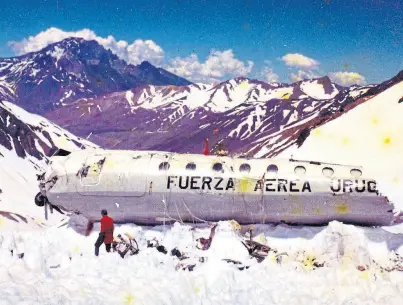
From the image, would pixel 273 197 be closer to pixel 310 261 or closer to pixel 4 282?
pixel 310 261

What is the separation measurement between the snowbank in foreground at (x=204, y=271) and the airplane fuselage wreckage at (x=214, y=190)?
36.8 inches

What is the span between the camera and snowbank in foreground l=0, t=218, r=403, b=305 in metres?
14.9

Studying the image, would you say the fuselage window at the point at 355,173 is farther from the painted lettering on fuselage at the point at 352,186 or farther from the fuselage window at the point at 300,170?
the fuselage window at the point at 300,170

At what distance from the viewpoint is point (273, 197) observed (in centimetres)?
2362

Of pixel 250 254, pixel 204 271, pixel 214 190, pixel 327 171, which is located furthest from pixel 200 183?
pixel 327 171

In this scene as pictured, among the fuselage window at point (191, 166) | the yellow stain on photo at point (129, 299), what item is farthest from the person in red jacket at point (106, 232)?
the yellow stain on photo at point (129, 299)

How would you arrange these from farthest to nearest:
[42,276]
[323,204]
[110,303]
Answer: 1. [323,204]
2. [42,276]
3. [110,303]

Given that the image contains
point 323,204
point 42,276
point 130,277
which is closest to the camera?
point 42,276

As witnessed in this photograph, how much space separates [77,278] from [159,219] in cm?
894

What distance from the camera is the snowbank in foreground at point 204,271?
1485 cm

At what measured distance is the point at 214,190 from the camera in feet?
78.9

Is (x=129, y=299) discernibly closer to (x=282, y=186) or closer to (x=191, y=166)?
(x=191, y=166)

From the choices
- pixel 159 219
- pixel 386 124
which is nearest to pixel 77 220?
pixel 159 219

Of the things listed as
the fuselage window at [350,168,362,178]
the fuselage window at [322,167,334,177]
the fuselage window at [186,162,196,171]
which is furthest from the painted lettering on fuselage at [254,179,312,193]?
the fuselage window at [186,162,196,171]
